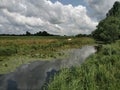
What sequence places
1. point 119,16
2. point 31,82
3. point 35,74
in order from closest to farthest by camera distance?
1. point 31,82
2. point 35,74
3. point 119,16

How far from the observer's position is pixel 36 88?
16.0 m

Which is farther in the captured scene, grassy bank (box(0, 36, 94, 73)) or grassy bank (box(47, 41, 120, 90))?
grassy bank (box(0, 36, 94, 73))

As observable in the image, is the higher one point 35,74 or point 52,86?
point 52,86

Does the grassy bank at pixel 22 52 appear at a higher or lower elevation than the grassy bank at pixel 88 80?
lower

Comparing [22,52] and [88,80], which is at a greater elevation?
[88,80]

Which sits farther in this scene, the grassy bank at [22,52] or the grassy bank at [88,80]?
the grassy bank at [22,52]

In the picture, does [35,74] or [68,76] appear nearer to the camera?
[68,76]

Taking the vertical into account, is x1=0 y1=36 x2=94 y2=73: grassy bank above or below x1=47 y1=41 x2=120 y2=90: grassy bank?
below

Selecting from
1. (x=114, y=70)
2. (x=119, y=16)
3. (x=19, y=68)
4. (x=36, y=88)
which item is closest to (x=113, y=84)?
(x=114, y=70)

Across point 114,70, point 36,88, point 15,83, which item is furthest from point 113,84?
point 15,83

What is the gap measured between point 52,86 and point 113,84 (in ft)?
8.12

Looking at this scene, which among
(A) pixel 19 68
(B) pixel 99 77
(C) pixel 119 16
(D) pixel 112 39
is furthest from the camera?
(C) pixel 119 16

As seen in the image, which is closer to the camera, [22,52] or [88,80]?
[88,80]

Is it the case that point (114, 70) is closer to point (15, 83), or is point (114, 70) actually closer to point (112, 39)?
point (15, 83)
